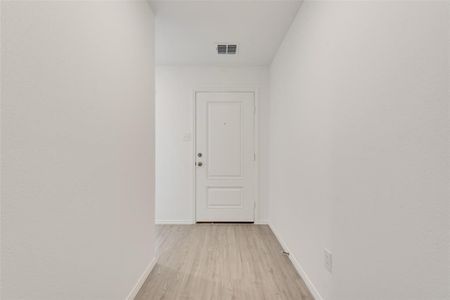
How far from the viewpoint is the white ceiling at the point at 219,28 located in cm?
255

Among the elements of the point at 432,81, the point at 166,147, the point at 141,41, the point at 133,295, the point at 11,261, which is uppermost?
the point at 141,41

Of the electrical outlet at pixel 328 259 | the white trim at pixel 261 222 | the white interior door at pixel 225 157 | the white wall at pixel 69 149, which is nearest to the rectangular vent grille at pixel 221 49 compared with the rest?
the white interior door at pixel 225 157

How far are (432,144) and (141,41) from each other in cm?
211

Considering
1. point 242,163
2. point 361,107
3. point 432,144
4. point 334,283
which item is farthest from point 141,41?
point 242,163

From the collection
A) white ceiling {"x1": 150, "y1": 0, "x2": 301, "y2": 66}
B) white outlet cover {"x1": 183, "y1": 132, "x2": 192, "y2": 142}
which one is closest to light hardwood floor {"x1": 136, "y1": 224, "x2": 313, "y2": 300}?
white outlet cover {"x1": 183, "y1": 132, "x2": 192, "y2": 142}

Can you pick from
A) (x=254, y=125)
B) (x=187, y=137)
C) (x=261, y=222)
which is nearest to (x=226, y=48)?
(x=254, y=125)

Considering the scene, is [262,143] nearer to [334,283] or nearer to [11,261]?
[334,283]

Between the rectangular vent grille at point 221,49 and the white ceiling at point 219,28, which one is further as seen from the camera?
the rectangular vent grille at point 221,49

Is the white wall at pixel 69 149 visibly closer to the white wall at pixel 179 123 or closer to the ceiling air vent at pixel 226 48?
the ceiling air vent at pixel 226 48

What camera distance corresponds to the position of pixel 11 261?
0.91m

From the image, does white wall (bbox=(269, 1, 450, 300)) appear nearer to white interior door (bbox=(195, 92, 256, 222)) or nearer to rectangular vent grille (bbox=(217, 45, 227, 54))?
rectangular vent grille (bbox=(217, 45, 227, 54))

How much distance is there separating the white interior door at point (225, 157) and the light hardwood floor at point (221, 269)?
54 centimetres

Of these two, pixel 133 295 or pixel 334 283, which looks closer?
pixel 334 283

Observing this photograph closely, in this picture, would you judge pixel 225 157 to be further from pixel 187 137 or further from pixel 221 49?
pixel 221 49
